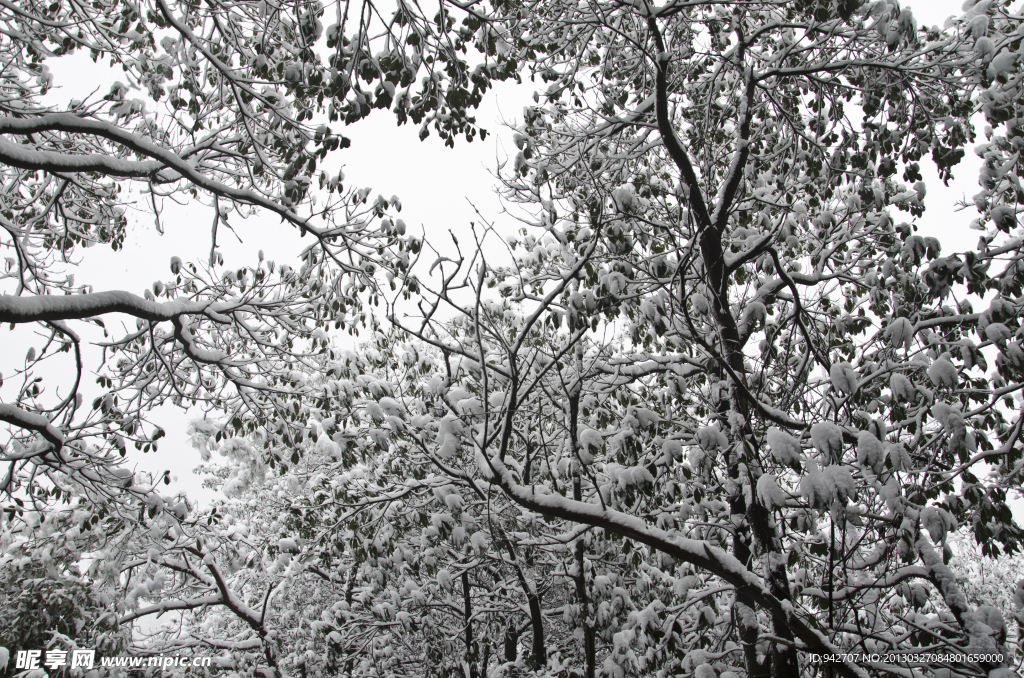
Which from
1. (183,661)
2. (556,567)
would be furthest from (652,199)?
(183,661)

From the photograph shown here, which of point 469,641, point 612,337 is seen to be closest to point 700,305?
point 612,337

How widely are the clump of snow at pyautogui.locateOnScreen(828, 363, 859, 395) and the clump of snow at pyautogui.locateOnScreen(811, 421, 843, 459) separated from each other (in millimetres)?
360

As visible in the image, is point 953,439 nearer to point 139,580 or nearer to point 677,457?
point 677,457

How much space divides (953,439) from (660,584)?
482 centimetres

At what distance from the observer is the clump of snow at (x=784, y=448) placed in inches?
105

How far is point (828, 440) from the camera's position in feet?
8.49

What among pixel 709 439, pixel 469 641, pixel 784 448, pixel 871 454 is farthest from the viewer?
pixel 469 641

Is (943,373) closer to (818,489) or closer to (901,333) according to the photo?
(901,333)

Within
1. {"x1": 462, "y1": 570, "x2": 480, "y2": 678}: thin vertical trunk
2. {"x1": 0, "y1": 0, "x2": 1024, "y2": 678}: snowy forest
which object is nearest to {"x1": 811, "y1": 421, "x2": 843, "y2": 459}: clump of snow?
{"x1": 0, "y1": 0, "x2": 1024, "y2": 678}: snowy forest

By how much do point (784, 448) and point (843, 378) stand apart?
22.4 inches

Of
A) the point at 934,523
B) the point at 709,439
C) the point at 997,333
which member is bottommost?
the point at 934,523

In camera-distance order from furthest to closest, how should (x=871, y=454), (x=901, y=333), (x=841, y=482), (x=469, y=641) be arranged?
(x=469, y=641), (x=901, y=333), (x=871, y=454), (x=841, y=482)

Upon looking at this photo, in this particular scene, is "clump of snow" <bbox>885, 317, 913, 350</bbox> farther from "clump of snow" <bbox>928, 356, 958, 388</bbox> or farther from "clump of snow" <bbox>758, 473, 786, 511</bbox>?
"clump of snow" <bbox>758, 473, 786, 511</bbox>

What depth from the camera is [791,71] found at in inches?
181
